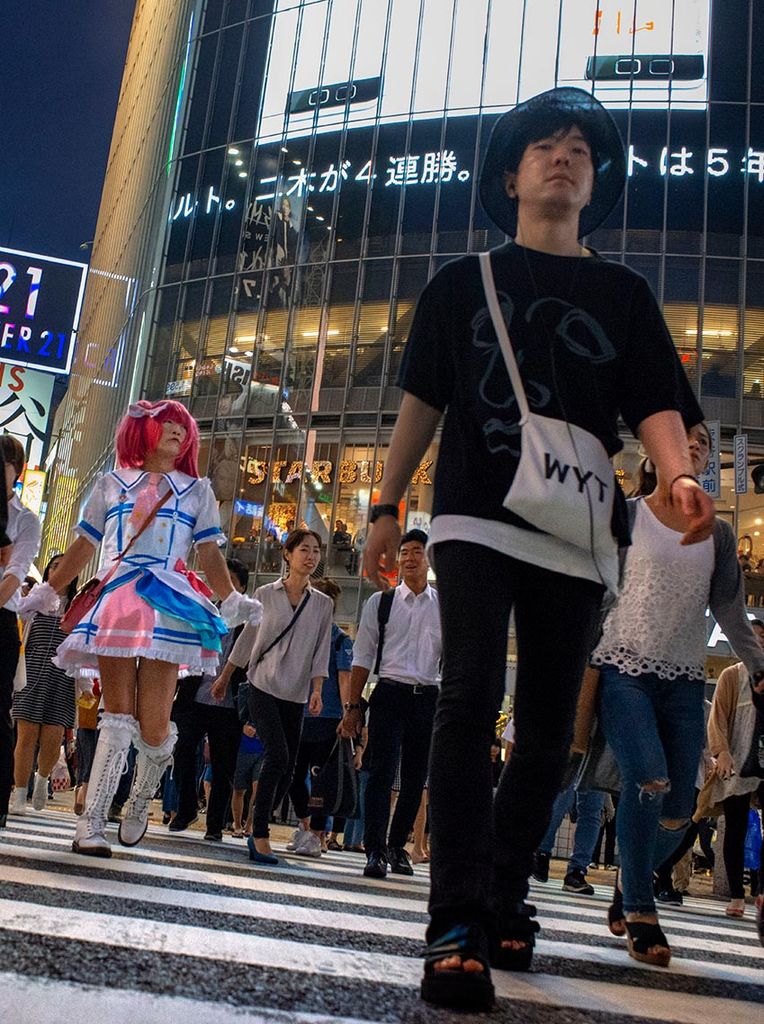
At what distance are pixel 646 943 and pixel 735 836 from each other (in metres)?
5.49

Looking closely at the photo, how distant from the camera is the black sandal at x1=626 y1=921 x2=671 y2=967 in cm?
323

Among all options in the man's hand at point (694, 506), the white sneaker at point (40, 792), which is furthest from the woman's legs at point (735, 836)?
the man's hand at point (694, 506)

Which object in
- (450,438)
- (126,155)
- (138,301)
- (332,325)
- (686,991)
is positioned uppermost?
(126,155)

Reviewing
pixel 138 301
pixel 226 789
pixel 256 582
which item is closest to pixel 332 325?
pixel 256 582

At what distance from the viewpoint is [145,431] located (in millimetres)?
5203

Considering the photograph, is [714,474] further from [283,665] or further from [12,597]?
[12,597]

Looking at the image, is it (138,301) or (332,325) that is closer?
(332,325)

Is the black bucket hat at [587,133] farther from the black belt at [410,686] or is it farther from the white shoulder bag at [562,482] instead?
the black belt at [410,686]

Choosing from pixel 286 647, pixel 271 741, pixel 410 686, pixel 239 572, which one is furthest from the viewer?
pixel 239 572

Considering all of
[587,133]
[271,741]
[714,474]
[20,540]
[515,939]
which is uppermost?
[714,474]

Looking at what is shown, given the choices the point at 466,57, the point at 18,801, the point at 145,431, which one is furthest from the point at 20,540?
the point at 466,57

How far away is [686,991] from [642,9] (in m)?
28.0

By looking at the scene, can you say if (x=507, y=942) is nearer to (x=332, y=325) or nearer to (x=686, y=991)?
(x=686, y=991)

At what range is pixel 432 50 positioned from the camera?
91.7ft
